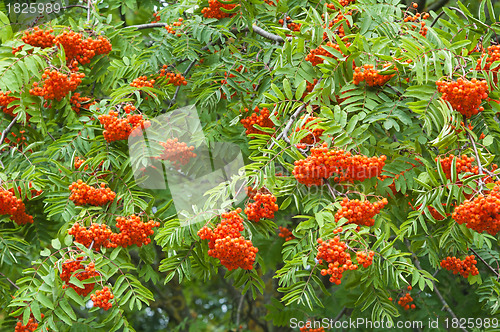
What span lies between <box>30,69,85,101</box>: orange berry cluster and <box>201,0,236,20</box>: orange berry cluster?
130 cm

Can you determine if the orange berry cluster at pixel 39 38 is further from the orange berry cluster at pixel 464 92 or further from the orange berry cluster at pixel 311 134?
the orange berry cluster at pixel 464 92

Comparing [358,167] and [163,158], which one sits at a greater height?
[358,167]

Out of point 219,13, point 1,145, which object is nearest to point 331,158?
point 219,13

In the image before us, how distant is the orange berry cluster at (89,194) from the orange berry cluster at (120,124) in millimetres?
413

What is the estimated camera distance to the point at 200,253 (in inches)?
151

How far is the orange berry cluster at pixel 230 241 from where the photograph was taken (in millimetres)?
3096

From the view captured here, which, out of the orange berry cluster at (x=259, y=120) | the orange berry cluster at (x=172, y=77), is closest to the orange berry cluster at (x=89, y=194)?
the orange berry cluster at (x=259, y=120)

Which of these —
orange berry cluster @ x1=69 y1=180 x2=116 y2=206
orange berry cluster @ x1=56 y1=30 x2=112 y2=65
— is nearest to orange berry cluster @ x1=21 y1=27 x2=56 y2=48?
orange berry cluster @ x1=56 y1=30 x2=112 y2=65

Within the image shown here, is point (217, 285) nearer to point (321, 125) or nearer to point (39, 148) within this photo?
point (39, 148)

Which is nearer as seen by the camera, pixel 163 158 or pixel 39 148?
pixel 163 158

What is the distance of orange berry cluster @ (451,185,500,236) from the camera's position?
285 centimetres

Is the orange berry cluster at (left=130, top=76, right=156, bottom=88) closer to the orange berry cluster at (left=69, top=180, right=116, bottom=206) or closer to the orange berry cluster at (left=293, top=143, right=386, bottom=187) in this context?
the orange berry cluster at (left=69, top=180, right=116, bottom=206)

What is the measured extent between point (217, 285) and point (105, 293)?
790 centimetres

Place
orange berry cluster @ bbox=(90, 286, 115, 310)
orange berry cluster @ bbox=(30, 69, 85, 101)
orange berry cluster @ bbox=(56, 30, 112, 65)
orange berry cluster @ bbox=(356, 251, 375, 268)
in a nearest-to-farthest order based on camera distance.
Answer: orange berry cluster @ bbox=(356, 251, 375, 268)
orange berry cluster @ bbox=(90, 286, 115, 310)
orange berry cluster @ bbox=(30, 69, 85, 101)
orange berry cluster @ bbox=(56, 30, 112, 65)
